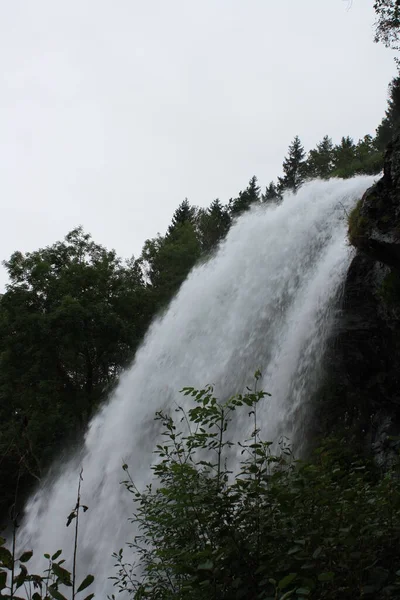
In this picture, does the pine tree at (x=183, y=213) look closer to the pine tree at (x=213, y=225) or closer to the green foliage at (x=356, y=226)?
the pine tree at (x=213, y=225)

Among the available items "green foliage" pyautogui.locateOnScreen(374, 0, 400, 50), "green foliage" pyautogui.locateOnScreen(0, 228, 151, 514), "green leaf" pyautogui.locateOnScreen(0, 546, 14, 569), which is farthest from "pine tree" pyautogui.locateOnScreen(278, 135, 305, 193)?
"green leaf" pyautogui.locateOnScreen(0, 546, 14, 569)

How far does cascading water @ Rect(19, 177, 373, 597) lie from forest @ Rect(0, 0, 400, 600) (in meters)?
0.63

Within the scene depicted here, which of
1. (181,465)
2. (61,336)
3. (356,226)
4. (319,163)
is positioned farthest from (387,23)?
(319,163)

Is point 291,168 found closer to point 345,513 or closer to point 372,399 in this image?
point 372,399

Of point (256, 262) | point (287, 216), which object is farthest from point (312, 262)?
point (287, 216)

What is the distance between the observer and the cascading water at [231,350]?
8.74m

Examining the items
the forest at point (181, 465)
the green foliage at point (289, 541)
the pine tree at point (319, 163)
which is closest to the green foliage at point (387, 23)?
the forest at point (181, 465)

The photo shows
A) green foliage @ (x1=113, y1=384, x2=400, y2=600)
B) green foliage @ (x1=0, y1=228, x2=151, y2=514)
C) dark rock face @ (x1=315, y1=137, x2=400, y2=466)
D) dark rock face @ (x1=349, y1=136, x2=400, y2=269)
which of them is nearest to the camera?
green foliage @ (x1=113, y1=384, x2=400, y2=600)

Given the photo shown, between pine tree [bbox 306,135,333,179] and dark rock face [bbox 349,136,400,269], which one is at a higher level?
pine tree [bbox 306,135,333,179]

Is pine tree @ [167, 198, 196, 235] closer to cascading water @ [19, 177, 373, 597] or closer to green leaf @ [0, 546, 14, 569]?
cascading water @ [19, 177, 373, 597]

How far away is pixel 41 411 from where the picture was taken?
1964 cm

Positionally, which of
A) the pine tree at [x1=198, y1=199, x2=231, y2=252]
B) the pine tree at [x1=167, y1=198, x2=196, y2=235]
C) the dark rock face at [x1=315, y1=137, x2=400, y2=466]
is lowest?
the dark rock face at [x1=315, y1=137, x2=400, y2=466]

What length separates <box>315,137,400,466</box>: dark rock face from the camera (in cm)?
716

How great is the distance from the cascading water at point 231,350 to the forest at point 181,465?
625 mm
